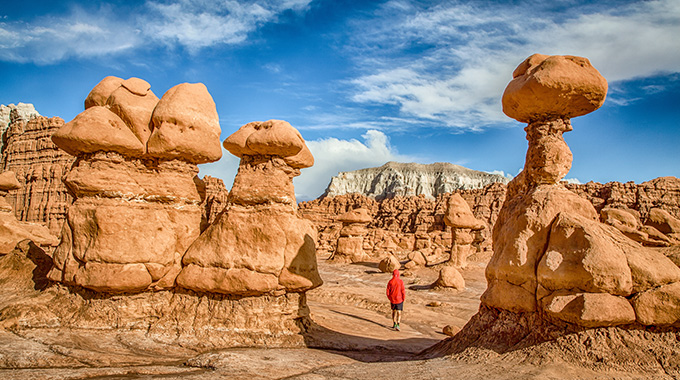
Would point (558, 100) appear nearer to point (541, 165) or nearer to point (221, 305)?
point (541, 165)

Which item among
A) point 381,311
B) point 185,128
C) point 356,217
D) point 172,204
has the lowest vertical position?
point 381,311

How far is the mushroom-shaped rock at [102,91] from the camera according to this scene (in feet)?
24.2

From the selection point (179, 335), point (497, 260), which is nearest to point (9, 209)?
point (179, 335)

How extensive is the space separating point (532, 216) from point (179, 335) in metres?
5.16

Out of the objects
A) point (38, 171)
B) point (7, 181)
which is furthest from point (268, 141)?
point (38, 171)

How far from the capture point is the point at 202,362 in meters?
4.80

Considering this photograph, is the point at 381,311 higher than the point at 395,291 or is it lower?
lower

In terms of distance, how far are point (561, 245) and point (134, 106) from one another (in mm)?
6781

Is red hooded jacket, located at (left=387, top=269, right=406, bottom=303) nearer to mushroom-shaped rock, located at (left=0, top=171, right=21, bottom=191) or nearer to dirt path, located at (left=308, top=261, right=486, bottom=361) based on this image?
dirt path, located at (left=308, top=261, right=486, bottom=361)

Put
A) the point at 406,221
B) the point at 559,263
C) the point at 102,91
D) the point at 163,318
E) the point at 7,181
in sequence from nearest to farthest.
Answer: the point at 559,263, the point at 163,318, the point at 102,91, the point at 7,181, the point at 406,221

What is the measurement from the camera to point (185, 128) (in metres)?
6.88

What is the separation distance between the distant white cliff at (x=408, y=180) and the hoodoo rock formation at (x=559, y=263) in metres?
94.5

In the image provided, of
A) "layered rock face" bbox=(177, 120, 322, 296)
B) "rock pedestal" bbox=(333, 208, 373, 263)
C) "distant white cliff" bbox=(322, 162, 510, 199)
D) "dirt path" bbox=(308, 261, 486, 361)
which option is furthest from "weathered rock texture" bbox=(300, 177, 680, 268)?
"distant white cliff" bbox=(322, 162, 510, 199)

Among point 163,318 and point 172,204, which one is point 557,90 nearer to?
point 172,204
